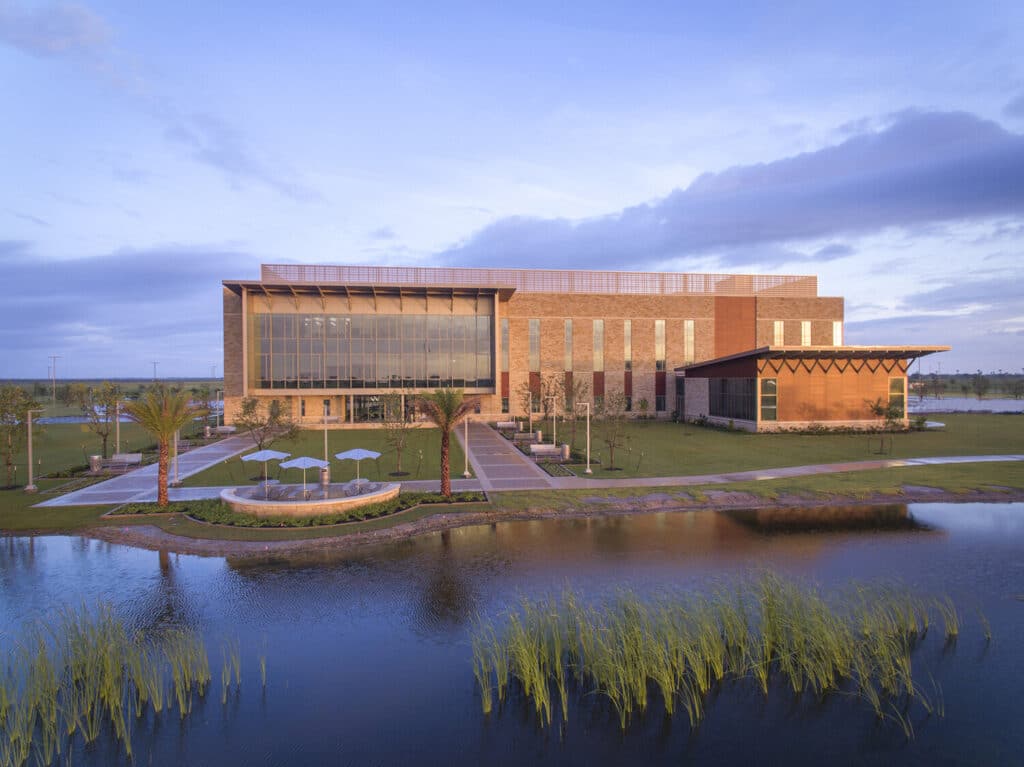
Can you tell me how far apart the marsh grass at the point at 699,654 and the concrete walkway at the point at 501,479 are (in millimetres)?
13891

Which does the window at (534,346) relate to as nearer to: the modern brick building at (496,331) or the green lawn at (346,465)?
the modern brick building at (496,331)

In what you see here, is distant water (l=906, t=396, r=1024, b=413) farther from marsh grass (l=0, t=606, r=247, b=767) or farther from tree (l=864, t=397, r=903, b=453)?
marsh grass (l=0, t=606, r=247, b=767)

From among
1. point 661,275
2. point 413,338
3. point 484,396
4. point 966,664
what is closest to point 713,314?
point 661,275

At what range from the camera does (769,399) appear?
49062mm

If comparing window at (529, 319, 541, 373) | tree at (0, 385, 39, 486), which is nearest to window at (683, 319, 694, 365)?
window at (529, 319, 541, 373)

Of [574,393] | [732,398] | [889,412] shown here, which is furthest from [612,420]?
[889,412]

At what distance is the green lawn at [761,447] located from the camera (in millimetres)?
32250

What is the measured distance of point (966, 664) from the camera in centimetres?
1134

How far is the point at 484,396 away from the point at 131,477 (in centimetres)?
3501

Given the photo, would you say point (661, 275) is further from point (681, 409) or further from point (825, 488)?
point (825, 488)

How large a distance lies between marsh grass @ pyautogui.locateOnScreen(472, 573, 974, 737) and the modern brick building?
40.9 metres

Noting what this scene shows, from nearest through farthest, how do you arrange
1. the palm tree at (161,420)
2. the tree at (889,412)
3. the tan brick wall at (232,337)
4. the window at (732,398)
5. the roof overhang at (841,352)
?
1. the palm tree at (161,420)
2. the tree at (889,412)
3. the roof overhang at (841,352)
4. the window at (732,398)
5. the tan brick wall at (232,337)

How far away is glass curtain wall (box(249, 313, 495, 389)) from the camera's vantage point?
57656 mm

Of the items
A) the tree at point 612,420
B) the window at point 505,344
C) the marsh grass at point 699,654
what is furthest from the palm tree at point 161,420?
the window at point 505,344
